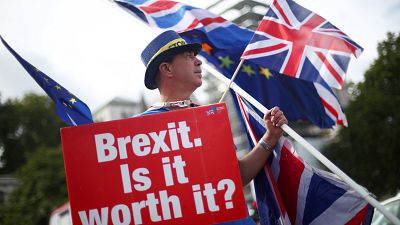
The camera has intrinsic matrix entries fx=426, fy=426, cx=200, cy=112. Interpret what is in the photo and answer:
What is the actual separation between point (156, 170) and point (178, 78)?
0.68 meters

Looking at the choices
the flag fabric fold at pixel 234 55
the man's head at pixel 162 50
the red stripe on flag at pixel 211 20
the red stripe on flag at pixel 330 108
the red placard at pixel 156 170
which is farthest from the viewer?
the red stripe on flag at pixel 211 20

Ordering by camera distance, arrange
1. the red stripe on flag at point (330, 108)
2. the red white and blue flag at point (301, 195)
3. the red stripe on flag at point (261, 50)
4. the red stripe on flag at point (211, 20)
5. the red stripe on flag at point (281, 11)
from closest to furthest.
→ 1. the red white and blue flag at point (301, 195)
2. the red stripe on flag at point (261, 50)
3. the red stripe on flag at point (281, 11)
4. the red stripe on flag at point (330, 108)
5. the red stripe on flag at point (211, 20)

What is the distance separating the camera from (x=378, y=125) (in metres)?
26.2

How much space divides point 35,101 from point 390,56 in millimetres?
33711

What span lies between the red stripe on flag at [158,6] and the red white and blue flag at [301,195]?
231cm

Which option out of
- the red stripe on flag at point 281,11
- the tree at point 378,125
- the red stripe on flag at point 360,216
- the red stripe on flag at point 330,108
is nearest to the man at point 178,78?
the red stripe on flag at point 360,216

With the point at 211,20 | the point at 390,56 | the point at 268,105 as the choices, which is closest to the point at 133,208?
the point at 268,105

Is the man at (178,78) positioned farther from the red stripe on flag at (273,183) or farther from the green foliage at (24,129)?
the green foliage at (24,129)

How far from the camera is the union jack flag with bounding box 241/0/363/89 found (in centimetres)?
330

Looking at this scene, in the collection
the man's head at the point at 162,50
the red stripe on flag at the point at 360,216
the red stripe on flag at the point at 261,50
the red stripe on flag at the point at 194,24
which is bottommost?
the red stripe on flag at the point at 360,216

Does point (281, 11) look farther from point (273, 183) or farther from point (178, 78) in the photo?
point (273, 183)

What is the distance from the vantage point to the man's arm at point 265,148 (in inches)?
94.2

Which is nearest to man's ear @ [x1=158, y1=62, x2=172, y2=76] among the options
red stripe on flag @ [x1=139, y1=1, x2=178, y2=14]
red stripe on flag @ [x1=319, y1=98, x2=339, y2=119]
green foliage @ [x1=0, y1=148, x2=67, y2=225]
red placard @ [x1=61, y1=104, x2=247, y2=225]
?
red placard @ [x1=61, y1=104, x2=247, y2=225]

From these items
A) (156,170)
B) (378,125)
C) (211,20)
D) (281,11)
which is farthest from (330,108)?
(378,125)
